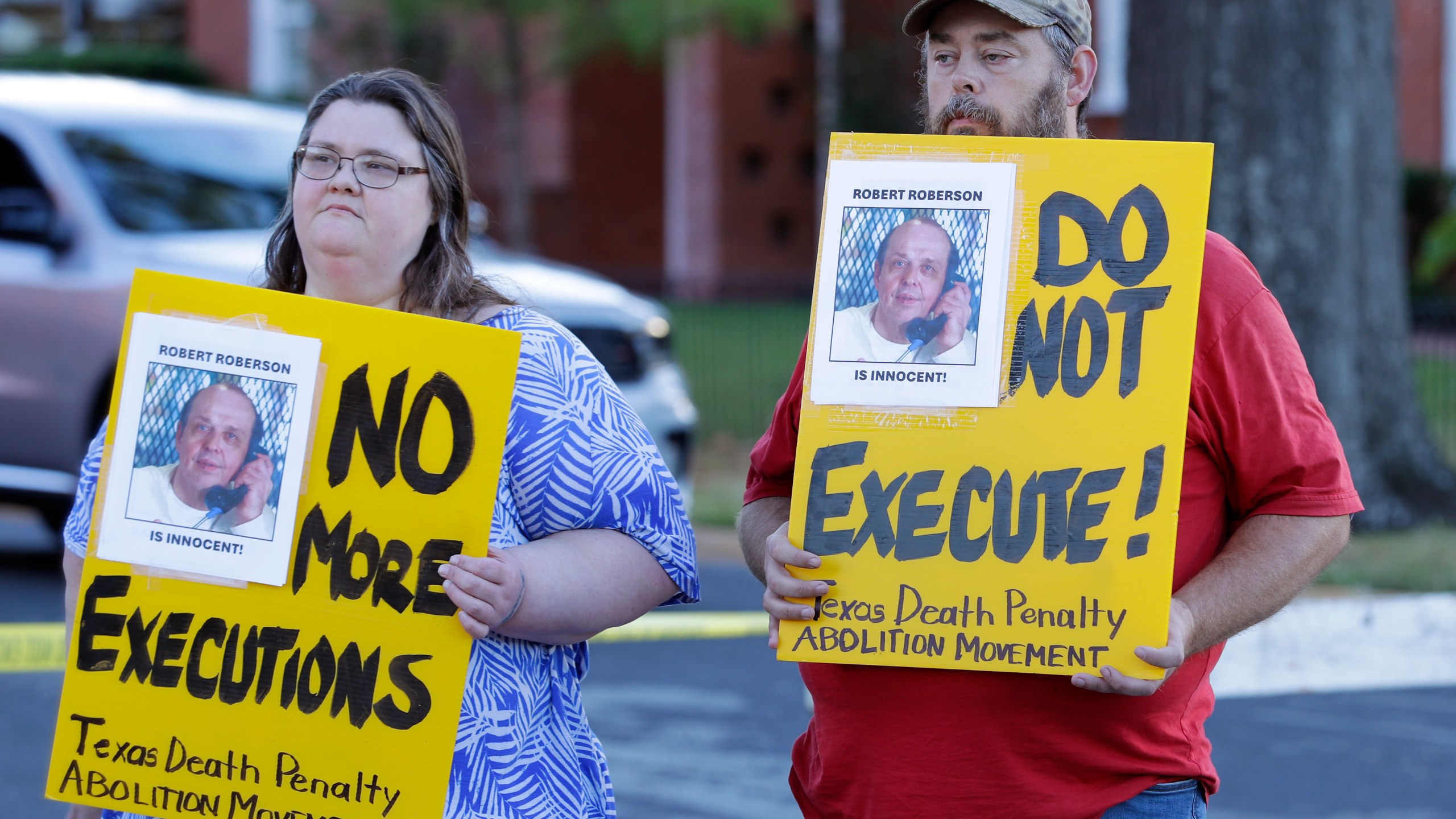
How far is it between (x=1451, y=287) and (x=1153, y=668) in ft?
62.5

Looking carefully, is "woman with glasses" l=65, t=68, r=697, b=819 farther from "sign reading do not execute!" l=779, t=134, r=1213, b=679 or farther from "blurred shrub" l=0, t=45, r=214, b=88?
"blurred shrub" l=0, t=45, r=214, b=88

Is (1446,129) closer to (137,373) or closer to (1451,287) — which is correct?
(1451,287)

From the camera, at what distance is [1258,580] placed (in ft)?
6.86

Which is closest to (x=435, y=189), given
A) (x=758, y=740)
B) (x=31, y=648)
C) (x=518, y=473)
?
(x=518, y=473)

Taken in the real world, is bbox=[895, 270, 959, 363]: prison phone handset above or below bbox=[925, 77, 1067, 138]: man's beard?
below

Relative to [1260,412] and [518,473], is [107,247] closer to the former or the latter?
[518,473]

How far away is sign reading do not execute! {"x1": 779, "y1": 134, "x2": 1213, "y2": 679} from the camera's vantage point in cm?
208

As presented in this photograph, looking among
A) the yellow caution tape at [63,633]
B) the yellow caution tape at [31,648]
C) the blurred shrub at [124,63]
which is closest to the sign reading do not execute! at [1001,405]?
the yellow caution tape at [63,633]

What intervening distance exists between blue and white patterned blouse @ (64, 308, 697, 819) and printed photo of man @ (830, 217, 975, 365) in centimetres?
40

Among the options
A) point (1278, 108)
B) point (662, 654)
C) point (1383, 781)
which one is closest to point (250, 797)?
point (1383, 781)

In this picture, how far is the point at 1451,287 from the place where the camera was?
19.2 m

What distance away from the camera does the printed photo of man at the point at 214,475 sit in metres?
2.19

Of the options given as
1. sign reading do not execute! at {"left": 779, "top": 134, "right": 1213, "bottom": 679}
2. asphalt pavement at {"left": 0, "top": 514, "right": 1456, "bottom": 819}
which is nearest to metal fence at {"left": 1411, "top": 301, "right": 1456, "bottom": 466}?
asphalt pavement at {"left": 0, "top": 514, "right": 1456, "bottom": 819}

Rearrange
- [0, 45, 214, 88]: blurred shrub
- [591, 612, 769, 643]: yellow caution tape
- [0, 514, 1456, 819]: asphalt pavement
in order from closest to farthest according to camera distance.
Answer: [0, 514, 1456, 819]: asphalt pavement → [591, 612, 769, 643]: yellow caution tape → [0, 45, 214, 88]: blurred shrub
